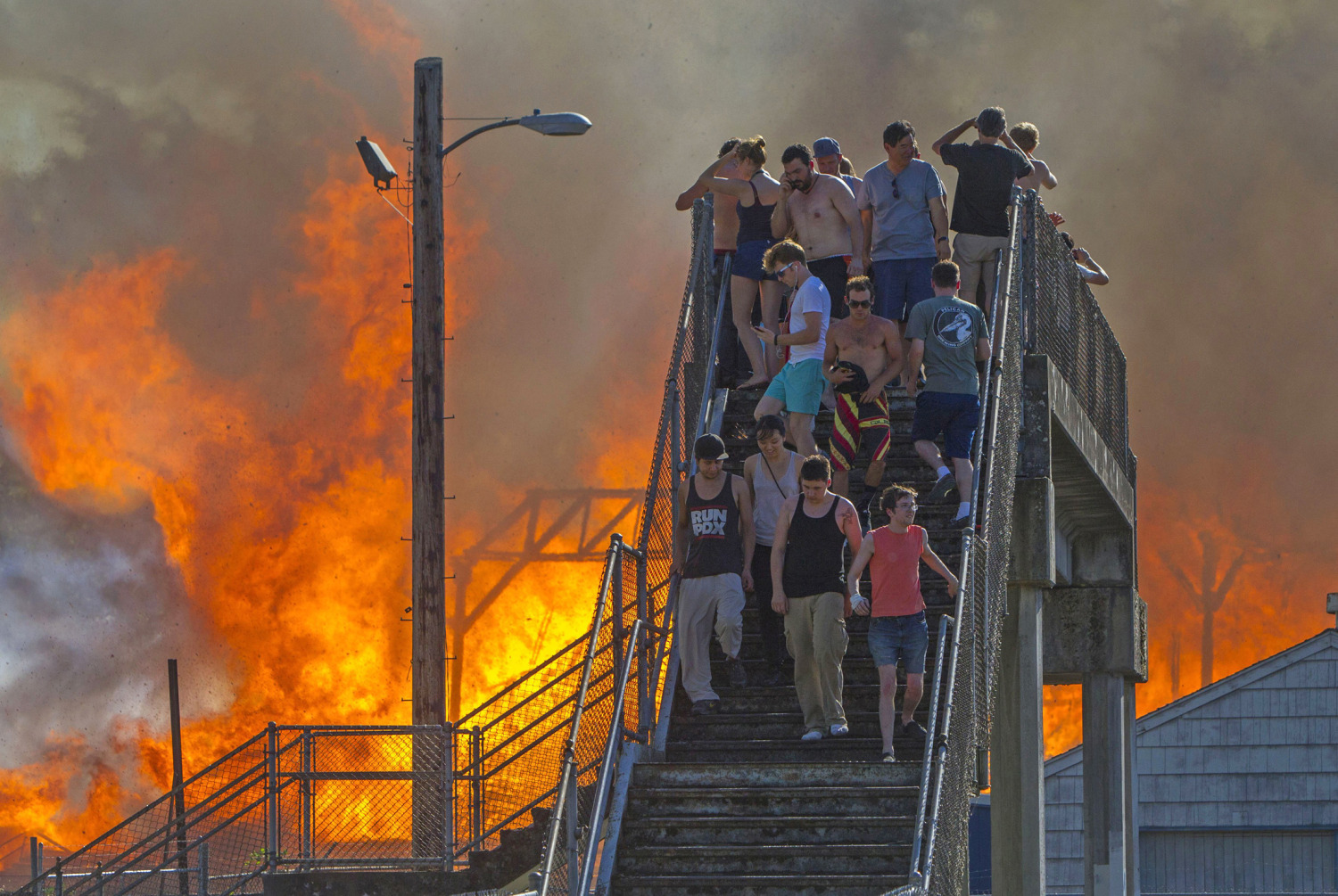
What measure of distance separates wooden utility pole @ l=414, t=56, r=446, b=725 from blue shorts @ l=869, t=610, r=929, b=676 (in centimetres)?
595

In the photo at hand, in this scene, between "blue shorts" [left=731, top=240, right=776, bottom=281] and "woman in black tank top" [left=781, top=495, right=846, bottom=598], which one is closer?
"woman in black tank top" [left=781, top=495, right=846, bottom=598]

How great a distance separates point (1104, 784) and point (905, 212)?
397 inches

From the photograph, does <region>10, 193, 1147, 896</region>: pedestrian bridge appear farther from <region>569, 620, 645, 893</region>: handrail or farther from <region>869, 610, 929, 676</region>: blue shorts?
<region>869, 610, 929, 676</region>: blue shorts

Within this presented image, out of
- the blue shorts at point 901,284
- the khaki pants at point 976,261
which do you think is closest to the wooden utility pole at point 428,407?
the blue shorts at point 901,284

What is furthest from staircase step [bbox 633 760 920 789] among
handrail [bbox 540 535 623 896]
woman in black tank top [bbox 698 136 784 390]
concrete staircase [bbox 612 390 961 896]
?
woman in black tank top [bbox 698 136 784 390]

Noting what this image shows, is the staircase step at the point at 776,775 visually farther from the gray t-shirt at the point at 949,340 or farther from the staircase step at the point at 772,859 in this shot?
the gray t-shirt at the point at 949,340

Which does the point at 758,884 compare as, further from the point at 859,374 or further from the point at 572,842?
the point at 859,374

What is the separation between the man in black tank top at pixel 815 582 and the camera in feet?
35.0

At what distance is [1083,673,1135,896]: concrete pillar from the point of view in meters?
20.7

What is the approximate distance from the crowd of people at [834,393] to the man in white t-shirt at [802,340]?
0.01 meters

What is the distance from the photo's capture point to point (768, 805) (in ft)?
34.9

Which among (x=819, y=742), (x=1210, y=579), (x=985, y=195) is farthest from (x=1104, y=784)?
(x=1210, y=579)

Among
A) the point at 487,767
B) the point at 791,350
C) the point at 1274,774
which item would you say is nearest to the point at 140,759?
the point at 1274,774

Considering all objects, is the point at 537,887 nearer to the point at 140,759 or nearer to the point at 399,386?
the point at 399,386
